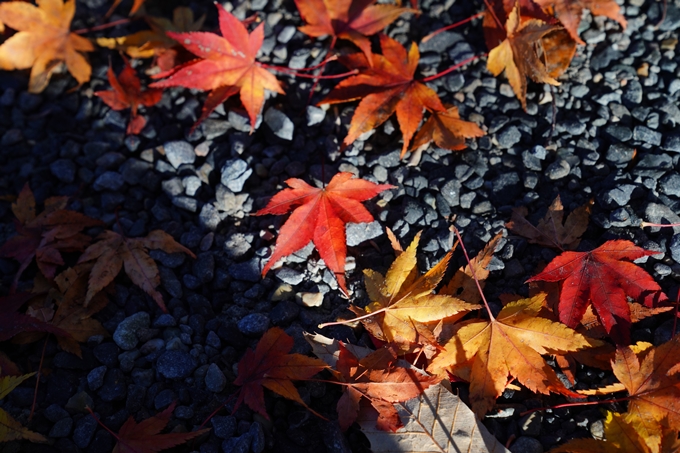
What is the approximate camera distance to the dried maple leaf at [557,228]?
74.3 inches

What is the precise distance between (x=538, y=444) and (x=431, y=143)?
3.75 ft

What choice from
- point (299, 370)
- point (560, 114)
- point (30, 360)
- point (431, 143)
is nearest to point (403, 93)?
point (431, 143)

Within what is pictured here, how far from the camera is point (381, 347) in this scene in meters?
1.69

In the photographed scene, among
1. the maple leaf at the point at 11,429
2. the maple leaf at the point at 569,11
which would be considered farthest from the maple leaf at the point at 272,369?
the maple leaf at the point at 569,11

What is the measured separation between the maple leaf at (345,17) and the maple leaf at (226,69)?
27 cm

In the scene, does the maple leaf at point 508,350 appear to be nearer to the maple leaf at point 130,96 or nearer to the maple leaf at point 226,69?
the maple leaf at point 226,69

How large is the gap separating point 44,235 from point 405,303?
1.29 m

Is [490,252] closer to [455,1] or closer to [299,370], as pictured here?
[299,370]

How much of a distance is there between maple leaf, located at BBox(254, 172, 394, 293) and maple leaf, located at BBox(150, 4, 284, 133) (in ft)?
1.25

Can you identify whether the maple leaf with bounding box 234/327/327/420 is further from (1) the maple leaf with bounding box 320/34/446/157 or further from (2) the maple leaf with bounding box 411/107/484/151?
(2) the maple leaf with bounding box 411/107/484/151

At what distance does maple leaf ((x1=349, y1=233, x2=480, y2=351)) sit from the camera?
1652mm

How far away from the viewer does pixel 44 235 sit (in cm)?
195

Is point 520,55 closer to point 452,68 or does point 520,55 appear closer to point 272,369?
point 452,68

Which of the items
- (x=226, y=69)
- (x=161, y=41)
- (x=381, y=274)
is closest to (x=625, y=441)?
(x=381, y=274)
